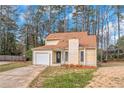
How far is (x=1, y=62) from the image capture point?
903cm

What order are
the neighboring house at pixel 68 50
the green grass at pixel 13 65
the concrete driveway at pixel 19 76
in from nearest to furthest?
the concrete driveway at pixel 19 76
the green grass at pixel 13 65
the neighboring house at pixel 68 50

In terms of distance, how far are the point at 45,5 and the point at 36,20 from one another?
0.54m

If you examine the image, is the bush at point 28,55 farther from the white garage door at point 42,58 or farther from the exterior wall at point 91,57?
the exterior wall at point 91,57

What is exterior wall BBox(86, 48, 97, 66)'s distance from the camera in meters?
9.47

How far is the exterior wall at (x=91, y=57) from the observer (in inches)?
373

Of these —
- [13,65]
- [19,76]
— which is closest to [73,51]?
[13,65]

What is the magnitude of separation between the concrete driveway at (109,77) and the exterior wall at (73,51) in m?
0.74

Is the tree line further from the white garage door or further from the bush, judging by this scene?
the white garage door

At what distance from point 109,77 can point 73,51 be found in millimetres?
1693

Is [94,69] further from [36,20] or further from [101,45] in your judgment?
[36,20]

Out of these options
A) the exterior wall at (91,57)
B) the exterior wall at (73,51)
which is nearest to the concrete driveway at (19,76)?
the exterior wall at (73,51)

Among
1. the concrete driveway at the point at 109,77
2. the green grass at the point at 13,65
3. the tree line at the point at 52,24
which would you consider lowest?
the concrete driveway at the point at 109,77
